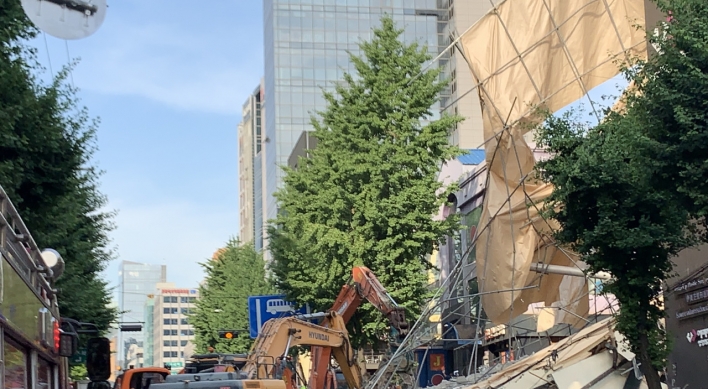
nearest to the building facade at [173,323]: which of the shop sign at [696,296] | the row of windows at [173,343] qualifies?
the row of windows at [173,343]

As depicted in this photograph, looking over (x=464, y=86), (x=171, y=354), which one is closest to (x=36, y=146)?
(x=464, y=86)

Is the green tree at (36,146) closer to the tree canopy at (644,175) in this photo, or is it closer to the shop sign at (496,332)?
the tree canopy at (644,175)

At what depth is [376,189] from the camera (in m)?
27.6

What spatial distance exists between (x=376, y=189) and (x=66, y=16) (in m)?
18.2

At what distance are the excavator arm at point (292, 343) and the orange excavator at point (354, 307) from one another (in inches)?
13.0

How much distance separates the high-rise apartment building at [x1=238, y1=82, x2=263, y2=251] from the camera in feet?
423

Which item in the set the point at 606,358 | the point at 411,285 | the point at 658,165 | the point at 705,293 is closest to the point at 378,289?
the point at 411,285

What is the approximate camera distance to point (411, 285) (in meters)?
27.1

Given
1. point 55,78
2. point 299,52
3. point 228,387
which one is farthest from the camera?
point 299,52

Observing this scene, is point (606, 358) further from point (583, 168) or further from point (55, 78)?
point (55, 78)

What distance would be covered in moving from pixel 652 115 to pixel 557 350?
8621 millimetres

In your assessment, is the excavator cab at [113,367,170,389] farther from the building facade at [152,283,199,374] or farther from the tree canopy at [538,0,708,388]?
the building facade at [152,283,199,374]

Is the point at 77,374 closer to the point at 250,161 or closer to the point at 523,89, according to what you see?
the point at 523,89

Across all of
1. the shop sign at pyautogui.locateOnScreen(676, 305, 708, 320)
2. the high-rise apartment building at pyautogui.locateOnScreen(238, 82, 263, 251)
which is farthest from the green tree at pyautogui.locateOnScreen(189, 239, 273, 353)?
the high-rise apartment building at pyautogui.locateOnScreen(238, 82, 263, 251)
